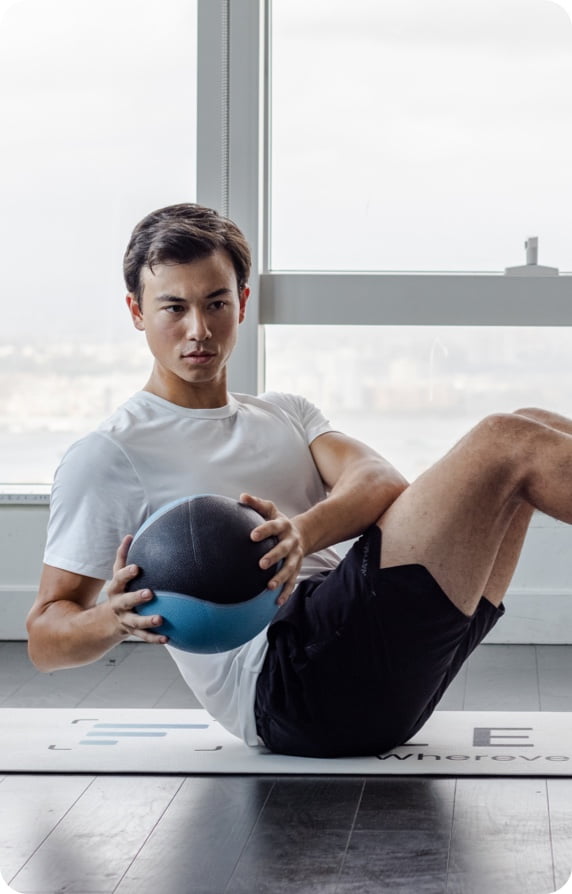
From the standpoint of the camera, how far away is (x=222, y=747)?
230 centimetres

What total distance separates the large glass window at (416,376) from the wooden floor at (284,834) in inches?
74.1

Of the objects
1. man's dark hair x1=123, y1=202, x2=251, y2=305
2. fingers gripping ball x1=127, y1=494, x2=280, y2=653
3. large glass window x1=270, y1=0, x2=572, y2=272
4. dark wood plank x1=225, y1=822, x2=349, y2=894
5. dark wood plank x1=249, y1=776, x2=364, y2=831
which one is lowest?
dark wood plank x1=249, y1=776, x2=364, y2=831

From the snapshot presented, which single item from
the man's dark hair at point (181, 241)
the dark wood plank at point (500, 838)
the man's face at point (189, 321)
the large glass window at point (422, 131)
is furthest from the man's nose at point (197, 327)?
the large glass window at point (422, 131)

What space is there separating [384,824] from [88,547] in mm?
657

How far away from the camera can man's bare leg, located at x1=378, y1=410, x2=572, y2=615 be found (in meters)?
1.84

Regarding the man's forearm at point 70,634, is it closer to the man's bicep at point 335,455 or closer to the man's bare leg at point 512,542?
the man's bicep at point 335,455

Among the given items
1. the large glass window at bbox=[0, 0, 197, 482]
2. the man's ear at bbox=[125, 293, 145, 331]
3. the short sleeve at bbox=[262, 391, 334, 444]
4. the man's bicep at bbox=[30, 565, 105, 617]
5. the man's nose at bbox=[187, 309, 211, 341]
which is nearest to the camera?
the man's bicep at bbox=[30, 565, 105, 617]

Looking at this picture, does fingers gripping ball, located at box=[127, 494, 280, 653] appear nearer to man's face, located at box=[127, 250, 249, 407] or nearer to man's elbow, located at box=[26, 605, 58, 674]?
man's elbow, located at box=[26, 605, 58, 674]

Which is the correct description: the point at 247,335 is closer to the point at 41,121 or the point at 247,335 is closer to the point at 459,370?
the point at 459,370

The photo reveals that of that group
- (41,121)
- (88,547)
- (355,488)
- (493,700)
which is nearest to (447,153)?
(41,121)

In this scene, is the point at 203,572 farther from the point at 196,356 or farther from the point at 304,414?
the point at 304,414

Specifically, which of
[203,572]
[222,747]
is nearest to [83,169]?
[222,747]

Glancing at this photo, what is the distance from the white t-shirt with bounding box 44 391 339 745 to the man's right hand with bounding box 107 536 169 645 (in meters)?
0.18

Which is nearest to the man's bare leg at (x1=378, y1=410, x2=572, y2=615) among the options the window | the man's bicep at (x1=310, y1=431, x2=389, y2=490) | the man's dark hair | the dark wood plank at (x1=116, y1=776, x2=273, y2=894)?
the man's bicep at (x1=310, y1=431, x2=389, y2=490)
